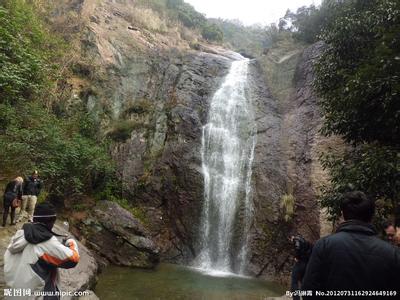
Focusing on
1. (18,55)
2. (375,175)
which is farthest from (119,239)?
(375,175)

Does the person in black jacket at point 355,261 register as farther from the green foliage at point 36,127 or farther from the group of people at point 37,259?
the green foliage at point 36,127

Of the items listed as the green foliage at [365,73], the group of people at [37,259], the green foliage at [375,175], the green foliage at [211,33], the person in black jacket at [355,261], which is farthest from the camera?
the green foliage at [211,33]

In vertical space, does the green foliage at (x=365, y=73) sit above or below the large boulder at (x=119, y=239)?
above

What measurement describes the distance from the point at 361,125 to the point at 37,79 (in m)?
12.0

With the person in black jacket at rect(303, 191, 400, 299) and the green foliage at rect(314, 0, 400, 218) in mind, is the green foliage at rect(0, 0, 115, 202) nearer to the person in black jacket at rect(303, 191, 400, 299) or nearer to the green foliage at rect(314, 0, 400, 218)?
the green foliage at rect(314, 0, 400, 218)

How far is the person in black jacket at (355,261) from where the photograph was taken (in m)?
2.69

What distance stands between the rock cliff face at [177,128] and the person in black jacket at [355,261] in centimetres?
1128

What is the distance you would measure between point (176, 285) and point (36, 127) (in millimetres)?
7812

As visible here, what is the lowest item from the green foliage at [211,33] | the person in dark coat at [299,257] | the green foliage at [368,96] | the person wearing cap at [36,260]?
the person in dark coat at [299,257]

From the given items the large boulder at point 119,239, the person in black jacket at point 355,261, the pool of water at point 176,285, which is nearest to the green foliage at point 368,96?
the pool of water at point 176,285

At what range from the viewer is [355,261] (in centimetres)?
276

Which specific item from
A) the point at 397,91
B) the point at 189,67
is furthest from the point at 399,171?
the point at 189,67

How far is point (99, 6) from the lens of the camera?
24312 millimetres

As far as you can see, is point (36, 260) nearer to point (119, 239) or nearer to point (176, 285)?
point (176, 285)
